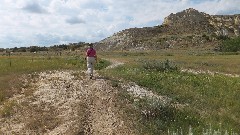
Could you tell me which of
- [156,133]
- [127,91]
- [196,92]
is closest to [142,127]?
[156,133]

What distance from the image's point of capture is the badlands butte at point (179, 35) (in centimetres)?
15800

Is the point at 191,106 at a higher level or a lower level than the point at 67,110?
lower

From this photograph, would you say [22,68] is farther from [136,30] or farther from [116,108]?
[136,30]

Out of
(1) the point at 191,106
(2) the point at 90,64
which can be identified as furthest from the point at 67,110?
(2) the point at 90,64

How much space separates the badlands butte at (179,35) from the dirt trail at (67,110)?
412 ft

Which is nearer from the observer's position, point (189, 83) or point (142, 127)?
point (142, 127)

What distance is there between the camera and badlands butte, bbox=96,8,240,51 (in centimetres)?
15800

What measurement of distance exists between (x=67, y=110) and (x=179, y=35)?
15664 centimetres

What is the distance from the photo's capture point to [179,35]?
176750 millimetres

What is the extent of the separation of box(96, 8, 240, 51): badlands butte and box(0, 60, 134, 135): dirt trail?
125 metres

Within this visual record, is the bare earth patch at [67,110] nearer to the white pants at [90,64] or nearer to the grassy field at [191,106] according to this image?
the white pants at [90,64]

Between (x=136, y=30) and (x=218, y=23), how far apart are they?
38.6m

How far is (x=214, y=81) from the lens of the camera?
3419 centimetres

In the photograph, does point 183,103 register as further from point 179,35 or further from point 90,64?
point 179,35
